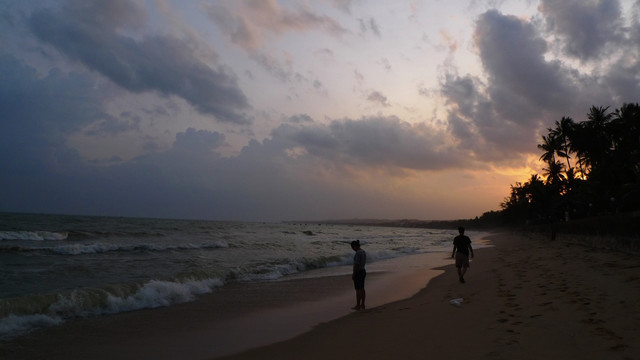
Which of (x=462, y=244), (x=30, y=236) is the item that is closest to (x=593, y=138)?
(x=462, y=244)

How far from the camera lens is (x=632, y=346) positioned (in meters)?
4.83

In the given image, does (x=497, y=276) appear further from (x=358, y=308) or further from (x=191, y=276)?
(x=191, y=276)

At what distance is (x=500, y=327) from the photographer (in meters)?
6.37

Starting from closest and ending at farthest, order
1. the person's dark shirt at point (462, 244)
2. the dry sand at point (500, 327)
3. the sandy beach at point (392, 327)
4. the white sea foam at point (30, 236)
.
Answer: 1. the dry sand at point (500, 327)
2. the sandy beach at point (392, 327)
3. the person's dark shirt at point (462, 244)
4. the white sea foam at point (30, 236)

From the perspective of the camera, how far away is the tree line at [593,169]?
128 ft

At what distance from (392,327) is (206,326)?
146 inches

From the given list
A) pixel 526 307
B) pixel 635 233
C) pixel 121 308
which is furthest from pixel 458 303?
pixel 635 233

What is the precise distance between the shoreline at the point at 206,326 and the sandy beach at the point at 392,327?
0.02m

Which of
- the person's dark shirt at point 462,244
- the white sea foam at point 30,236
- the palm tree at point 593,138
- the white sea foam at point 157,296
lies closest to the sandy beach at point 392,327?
the white sea foam at point 157,296

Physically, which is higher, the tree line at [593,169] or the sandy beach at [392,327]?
the tree line at [593,169]

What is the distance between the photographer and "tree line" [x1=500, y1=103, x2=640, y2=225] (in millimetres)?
39066

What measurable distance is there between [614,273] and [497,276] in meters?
3.20

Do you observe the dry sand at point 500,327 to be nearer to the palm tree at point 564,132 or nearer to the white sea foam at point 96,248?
the white sea foam at point 96,248

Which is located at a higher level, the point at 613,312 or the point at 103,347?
the point at 613,312
